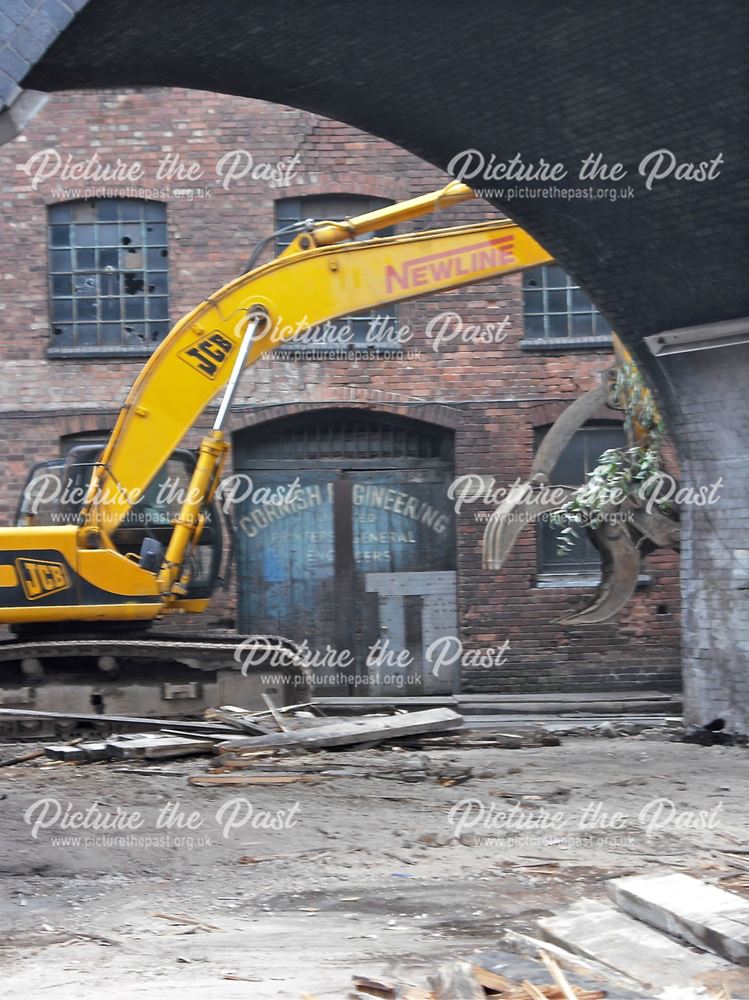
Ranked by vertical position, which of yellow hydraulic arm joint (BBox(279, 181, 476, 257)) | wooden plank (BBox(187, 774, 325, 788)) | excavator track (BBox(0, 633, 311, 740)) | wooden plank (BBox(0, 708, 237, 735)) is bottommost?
wooden plank (BBox(187, 774, 325, 788))

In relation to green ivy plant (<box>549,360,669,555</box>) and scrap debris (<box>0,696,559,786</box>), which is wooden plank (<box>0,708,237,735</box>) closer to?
scrap debris (<box>0,696,559,786</box>)

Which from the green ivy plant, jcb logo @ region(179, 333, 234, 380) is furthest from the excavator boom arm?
the green ivy plant

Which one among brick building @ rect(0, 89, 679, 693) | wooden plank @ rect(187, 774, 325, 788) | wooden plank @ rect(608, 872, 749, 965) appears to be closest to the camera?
wooden plank @ rect(608, 872, 749, 965)

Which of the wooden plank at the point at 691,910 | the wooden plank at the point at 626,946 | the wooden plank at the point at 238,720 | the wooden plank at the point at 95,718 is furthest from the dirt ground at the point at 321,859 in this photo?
the wooden plank at the point at 95,718

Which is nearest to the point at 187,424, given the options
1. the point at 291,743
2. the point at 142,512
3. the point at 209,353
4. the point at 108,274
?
the point at 209,353

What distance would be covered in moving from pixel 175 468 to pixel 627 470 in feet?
14.6

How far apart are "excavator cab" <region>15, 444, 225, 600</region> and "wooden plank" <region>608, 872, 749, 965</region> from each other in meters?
7.13

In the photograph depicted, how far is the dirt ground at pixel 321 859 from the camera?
501cm

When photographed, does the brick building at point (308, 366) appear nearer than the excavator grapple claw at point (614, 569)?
No

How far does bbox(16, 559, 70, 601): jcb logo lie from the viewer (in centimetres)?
1143

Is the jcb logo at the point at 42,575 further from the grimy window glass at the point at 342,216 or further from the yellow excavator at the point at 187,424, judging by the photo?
the grimy window glass at the point at 342,216

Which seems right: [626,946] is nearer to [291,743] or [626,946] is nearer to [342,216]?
[291,743]

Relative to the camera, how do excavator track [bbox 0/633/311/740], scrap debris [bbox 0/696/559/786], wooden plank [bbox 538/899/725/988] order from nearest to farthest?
wooden plank [bbox 538/899/725/988] → scrap debris [bbox 0/696/559/786] → excavator track [bbox 0/633/311/740]

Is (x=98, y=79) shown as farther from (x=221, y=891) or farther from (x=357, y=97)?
(x=221, y=891)
